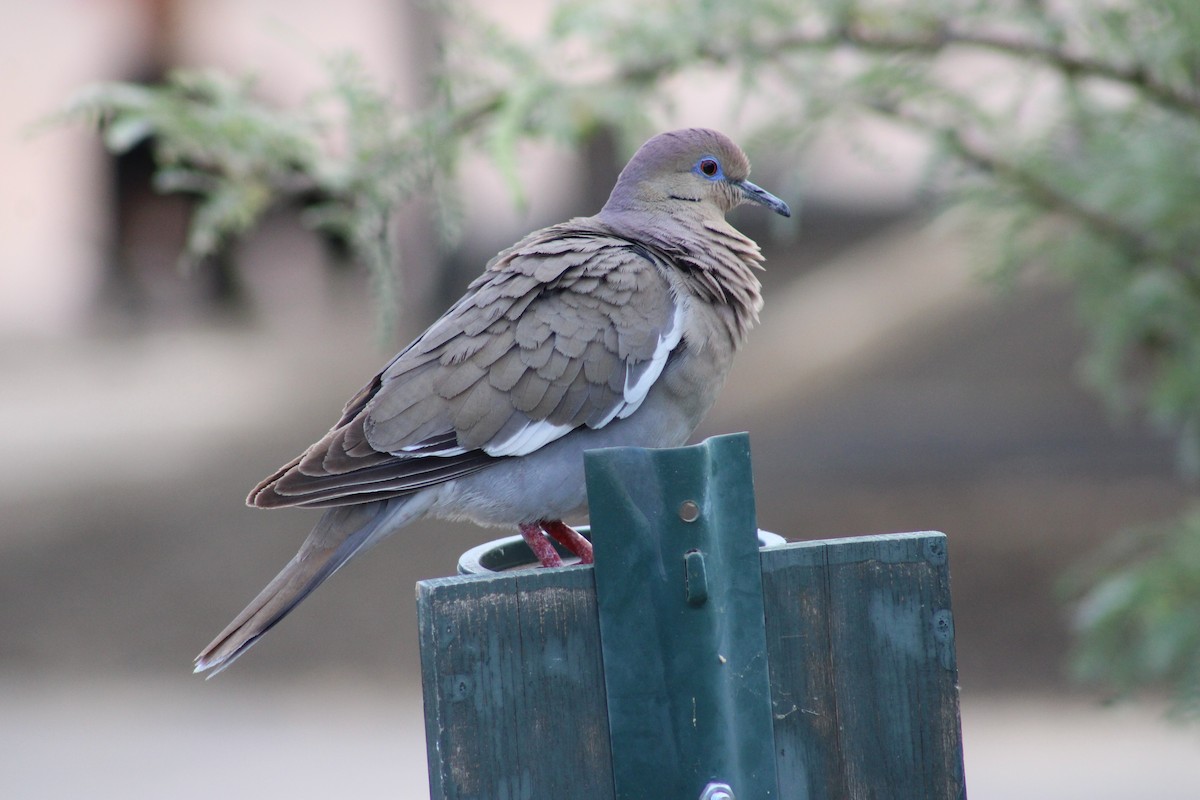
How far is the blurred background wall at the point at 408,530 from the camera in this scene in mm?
6414

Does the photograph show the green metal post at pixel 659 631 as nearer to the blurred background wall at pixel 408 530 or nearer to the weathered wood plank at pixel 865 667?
the weathered wood plank at pixel 865 667

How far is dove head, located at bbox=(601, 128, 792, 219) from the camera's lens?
323cm

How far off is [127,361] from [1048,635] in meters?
7.00

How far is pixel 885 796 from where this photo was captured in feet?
6.35

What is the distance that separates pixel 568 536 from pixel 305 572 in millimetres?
636

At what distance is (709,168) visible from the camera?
10.8 ft

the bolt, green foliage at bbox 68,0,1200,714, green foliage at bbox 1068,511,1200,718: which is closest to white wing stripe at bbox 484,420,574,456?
Answer: green foliage at bbox 68,0,1200,714

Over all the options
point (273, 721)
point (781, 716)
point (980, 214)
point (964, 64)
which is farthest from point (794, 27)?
point (273, 721)

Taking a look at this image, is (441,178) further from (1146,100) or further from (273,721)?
(273,721)

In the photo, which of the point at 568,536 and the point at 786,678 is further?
the point at 568,536

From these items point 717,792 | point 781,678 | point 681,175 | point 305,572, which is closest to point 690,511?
point 781,678

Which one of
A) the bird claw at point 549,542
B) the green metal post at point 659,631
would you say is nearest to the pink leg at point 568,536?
the bird claw at point 549,542

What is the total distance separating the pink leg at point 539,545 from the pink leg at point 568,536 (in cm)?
5

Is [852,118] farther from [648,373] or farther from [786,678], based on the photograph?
[786,678]
